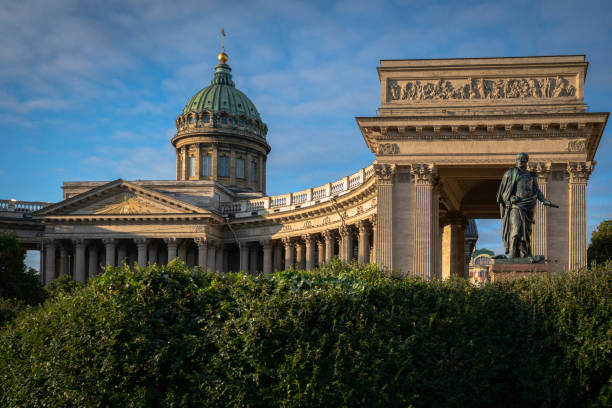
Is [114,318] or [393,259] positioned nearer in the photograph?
[114,318]

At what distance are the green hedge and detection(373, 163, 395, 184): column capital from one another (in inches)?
689

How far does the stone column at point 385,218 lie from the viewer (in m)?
39.3

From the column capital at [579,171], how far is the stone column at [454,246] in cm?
1355

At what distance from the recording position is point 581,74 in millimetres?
39438

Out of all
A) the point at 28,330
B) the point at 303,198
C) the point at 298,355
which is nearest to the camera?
the point at 298,355

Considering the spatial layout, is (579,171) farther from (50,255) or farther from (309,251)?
(50,255)

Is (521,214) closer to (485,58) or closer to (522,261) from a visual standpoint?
(522,261)

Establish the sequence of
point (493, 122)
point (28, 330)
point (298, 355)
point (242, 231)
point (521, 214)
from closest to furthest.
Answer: point (298, 355) < point (28, 330) < point (521, 214) < point (493, 122) < point (242, 231)

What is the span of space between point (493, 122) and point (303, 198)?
101 ft

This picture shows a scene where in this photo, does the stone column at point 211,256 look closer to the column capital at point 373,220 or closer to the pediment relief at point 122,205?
the pediment relief at point 122,205

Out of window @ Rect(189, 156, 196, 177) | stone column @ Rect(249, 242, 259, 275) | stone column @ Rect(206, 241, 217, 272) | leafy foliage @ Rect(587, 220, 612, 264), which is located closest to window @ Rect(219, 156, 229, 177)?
window @ Rect(189, 156, 196, 177)

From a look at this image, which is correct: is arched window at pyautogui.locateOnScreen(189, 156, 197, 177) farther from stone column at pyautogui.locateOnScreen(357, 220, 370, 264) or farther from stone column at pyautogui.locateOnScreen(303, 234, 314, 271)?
stone column at pyautogui.locateOnScreen(357, 220, 370, 264)

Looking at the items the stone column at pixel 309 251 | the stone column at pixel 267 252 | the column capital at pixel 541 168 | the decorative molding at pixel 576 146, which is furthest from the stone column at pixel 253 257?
the decorative molding at pixel 576 146

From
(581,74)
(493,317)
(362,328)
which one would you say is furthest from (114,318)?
(581,74)
